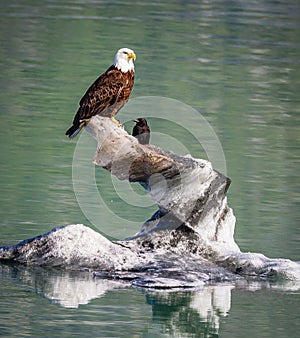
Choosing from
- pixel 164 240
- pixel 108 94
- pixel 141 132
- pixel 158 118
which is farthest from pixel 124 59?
pixel 158 118

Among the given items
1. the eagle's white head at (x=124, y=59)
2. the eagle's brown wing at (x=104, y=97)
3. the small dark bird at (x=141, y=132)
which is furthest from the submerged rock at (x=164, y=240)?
the eagle's white head at (x=124, y=59)

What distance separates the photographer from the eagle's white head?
11.4 metres

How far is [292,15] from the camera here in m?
30.5

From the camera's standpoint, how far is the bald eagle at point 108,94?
1082cm

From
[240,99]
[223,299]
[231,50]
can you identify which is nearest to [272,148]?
[240,99]

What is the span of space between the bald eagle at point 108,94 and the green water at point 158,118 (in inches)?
47.9

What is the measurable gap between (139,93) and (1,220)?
812 centimetres

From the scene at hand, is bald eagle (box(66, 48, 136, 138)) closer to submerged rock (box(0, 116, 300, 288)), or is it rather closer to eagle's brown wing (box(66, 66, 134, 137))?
eagle's brown wing (box(66, 66, 134, 137))

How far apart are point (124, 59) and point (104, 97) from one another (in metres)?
0.57

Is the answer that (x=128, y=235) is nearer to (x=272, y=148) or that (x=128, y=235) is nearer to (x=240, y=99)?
(x=272, y=148)

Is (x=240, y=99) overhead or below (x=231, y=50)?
below

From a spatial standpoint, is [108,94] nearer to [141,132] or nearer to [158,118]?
[141,132]

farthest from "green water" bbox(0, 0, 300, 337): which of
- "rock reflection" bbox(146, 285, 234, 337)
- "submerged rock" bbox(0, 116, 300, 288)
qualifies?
"submerged rock" bbox(0, 116, 300, 288)

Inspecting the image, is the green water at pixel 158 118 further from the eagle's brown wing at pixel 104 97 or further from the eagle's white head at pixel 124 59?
the eagle's white head at pixel 124 59
